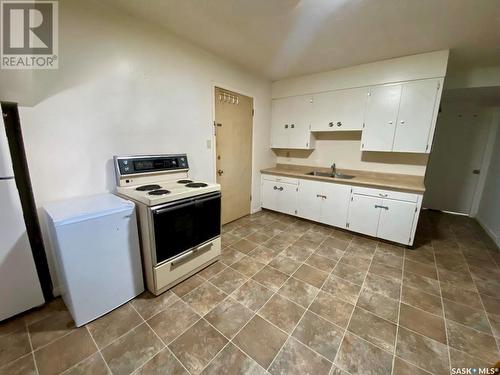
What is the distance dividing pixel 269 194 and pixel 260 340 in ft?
8.72

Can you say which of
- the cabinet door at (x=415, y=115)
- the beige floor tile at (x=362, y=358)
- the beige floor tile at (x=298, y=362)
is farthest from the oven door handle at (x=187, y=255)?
the cabinet door at (x=415, y=115)

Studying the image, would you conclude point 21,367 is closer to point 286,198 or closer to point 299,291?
point 299,291

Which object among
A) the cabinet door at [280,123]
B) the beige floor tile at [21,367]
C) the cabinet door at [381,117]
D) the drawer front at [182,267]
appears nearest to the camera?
the beige floor tile at [21,367]

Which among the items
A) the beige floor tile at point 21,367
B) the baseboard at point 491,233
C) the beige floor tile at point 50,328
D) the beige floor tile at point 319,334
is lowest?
the beige floor tile at point 319,334

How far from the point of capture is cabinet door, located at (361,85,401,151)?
2.72 m

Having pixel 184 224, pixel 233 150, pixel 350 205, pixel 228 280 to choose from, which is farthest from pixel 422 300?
pixel 233 150

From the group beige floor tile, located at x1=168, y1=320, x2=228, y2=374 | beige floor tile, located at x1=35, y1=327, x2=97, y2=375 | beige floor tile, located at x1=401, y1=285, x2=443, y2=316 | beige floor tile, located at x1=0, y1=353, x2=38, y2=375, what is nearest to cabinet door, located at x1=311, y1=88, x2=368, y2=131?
beige floor tile, located at x1=401, y1=285, x2=443, y2=316

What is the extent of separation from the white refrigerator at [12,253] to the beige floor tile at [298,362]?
6.08ft

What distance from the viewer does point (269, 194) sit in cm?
387

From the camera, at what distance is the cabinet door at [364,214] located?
9.18 feet

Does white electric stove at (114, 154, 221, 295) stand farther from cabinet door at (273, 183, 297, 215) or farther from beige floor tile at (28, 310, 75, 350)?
cabinet door at (273, 183, 297, 215)

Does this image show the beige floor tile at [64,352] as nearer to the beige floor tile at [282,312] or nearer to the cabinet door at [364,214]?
the beige floor tile at [282,312]

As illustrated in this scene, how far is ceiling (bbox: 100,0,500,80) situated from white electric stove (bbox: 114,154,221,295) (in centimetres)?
138

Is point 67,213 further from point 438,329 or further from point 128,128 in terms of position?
point 438,329
